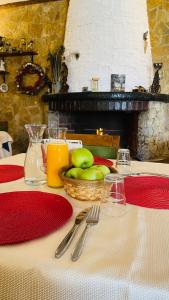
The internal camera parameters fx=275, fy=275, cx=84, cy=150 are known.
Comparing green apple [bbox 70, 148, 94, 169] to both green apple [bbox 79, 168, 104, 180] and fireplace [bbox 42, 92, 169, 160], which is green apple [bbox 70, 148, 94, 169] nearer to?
green apple [bbox 79, 168, 104, 180]

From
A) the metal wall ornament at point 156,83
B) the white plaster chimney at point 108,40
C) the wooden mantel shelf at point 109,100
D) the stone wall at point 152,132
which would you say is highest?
the white plaster chimney at point 108,40

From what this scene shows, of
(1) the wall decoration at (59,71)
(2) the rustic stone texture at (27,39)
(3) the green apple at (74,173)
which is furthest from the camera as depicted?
(2) the rustic stone texture at (27,39)

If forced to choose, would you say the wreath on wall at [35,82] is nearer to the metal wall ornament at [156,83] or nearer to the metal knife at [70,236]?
the metal wall ornament at [156,83]

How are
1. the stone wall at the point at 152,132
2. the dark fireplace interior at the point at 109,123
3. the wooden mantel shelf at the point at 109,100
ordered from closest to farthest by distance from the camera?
1. the wooden mantel shelf at the point at 109,100
2. the stone wall at the point at 152,132
3. the dark fireplace interior at the point at 109,123

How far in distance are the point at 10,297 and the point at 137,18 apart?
3824 mm

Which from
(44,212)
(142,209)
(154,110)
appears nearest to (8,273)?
(44,212)

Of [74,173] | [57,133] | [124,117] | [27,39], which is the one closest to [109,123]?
[124,117]

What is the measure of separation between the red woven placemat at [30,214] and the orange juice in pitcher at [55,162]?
3.7 inches

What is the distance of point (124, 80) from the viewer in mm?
3625

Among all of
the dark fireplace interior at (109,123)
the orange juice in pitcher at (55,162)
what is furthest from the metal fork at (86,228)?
the dark fireplace interior at (109,123)

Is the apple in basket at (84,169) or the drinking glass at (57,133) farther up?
the drinking glass at (57,133)

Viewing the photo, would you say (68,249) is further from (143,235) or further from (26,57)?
(26,57)

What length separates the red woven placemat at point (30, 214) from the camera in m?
0.57

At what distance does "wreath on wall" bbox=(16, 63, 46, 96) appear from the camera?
14.0 feet
